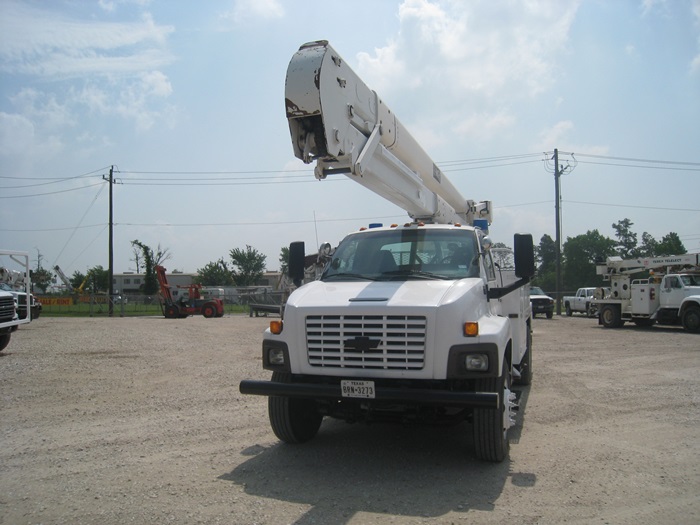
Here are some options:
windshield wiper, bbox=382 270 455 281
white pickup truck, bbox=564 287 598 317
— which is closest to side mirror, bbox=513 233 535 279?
windshield wiper, bbox=382 270 455 281

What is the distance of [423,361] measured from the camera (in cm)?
496

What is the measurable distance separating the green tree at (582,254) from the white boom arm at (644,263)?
212 feet

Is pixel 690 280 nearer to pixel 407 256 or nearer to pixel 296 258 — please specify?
pixel 407 256

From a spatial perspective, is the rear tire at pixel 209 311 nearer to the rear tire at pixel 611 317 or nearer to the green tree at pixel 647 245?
the rear tire at pixel 611 317

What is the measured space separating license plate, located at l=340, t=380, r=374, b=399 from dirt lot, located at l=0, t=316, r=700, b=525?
2.48 ft

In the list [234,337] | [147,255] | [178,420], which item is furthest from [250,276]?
[178,420]

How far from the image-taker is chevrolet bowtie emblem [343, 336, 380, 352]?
5.04 m

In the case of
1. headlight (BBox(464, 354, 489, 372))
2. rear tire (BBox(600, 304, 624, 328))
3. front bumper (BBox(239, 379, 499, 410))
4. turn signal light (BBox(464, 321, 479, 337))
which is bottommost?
rear tire (BBox(600, 304, 624, 328))

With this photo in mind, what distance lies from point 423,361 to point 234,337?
14659 mm

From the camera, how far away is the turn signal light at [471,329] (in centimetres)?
496

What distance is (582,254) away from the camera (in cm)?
9031

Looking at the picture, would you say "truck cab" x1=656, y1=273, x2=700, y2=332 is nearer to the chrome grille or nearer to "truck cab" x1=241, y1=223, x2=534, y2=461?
"truck cab" x1=241, y1=223, x2=534, y2=461

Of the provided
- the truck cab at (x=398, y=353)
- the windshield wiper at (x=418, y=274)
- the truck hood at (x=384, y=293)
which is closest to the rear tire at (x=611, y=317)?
the truck cab at (x=398, y=353)

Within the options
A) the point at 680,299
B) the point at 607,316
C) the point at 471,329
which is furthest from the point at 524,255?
the point at 607,316
